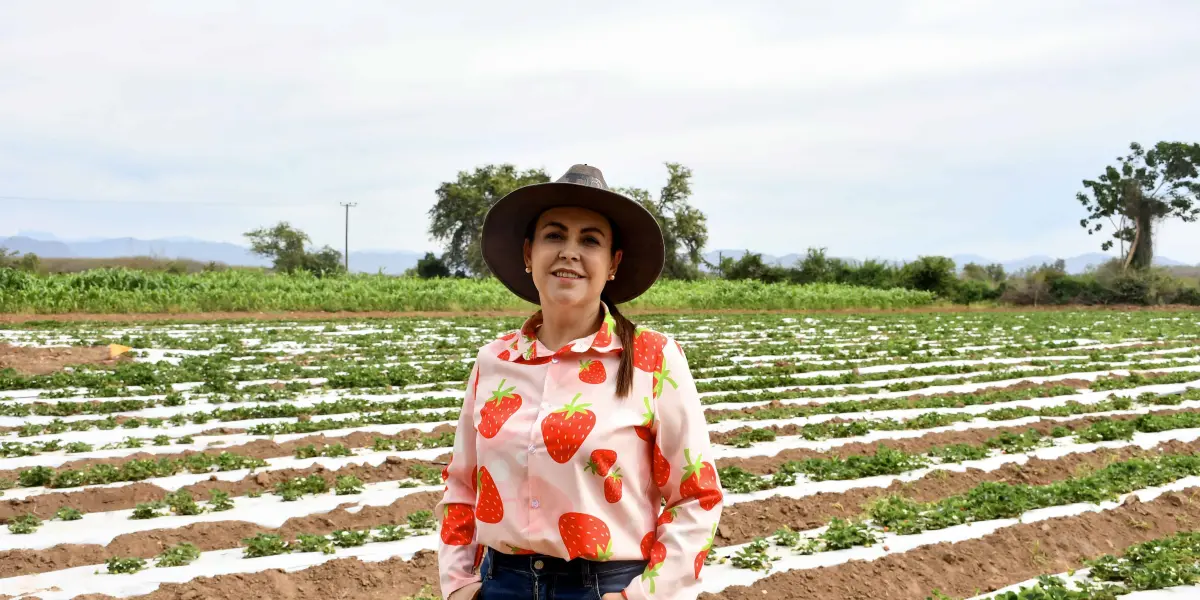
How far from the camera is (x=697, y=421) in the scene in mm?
1858

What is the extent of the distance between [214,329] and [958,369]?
12941mm

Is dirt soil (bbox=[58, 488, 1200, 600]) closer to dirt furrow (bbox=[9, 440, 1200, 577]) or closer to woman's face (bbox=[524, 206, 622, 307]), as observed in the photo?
dirt furrow (bbox=[9, 440, 1200, 577])

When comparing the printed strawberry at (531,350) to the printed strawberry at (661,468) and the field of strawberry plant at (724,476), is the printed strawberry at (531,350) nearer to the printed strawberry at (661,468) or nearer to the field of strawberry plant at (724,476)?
the field of strawberry plant at (724,476)

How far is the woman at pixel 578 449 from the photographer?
1802mm

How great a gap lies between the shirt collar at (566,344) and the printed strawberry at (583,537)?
0.35 m

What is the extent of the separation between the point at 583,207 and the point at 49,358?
12.1 meters

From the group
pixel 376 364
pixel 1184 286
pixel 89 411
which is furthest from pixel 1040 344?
pixel 1184 286

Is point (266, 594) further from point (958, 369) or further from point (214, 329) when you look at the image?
point (214, 329)

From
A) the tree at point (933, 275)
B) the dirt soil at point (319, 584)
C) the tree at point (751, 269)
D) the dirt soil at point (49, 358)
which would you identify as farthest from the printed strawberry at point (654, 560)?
the tree at point (751, 269)

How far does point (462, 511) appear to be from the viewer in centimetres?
204

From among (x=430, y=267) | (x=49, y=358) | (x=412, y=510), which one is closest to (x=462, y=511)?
(x=412, y=510)

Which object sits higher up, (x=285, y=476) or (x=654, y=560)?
(x=654, y=560)

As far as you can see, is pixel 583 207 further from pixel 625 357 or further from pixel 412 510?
pixel 412 510

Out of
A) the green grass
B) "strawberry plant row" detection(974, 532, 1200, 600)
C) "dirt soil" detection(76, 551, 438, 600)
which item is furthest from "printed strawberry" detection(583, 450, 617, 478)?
the green grass
